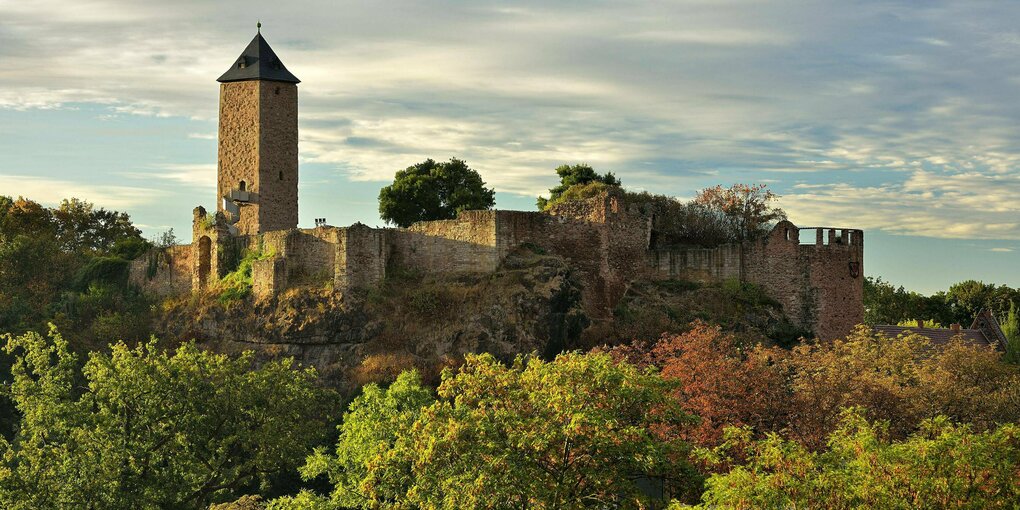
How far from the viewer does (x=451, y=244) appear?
141ft

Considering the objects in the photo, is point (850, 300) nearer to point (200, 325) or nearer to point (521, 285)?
point (521, 285)

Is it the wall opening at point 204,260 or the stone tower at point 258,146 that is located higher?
the stone tower at point 258,146

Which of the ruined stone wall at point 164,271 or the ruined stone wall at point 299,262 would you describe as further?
the ruined stone wall at point 164,271

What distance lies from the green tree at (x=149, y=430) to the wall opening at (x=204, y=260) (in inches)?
682

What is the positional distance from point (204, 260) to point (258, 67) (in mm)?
8074

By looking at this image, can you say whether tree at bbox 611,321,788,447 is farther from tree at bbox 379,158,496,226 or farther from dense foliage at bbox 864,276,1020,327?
dense foliage at bbox 864,276,1020,327

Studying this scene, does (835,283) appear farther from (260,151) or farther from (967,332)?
(260,151)

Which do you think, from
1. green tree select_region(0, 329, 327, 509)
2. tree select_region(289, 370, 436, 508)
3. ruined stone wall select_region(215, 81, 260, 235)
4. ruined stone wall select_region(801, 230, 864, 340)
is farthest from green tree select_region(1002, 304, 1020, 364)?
green tree select_region(0, 329, 327, 509)

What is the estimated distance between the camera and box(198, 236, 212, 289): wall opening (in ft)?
159

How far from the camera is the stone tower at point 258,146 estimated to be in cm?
5138

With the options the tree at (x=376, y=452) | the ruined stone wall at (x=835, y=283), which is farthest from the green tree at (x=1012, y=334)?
the tree at (x=376, y=452)

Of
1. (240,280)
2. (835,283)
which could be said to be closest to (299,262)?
(240,280)

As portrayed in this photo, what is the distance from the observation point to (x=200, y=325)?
46.4 metres

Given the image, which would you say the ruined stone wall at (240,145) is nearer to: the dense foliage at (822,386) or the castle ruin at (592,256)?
the castle ruin at (592,256)
